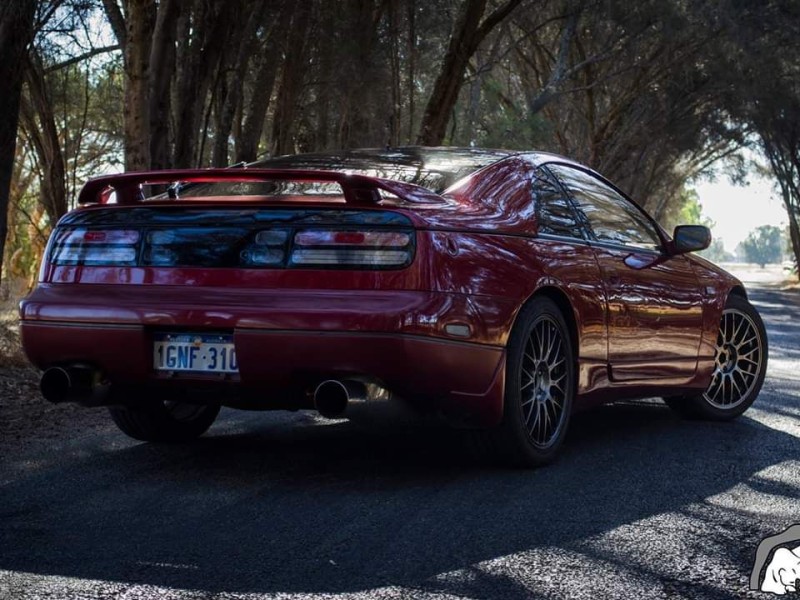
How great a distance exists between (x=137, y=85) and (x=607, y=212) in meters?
4.94

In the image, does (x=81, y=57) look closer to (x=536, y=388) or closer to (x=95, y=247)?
(x=95, y=247)

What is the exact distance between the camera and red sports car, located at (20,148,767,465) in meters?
4.59

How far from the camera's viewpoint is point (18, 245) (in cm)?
3422

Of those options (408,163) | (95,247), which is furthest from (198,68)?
(95,247)

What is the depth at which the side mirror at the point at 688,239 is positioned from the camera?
6.66 metres

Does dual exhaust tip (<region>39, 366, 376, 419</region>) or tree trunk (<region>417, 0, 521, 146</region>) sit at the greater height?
tree trunk (<region>417, 0, 521, 146</region>)

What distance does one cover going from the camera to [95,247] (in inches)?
199

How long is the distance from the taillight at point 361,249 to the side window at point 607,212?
1565mm

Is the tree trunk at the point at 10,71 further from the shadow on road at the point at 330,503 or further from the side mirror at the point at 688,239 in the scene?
the side mirror at the point at 688,239

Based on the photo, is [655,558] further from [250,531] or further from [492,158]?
[492,158]

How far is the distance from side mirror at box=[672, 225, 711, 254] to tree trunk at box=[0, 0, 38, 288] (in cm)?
546

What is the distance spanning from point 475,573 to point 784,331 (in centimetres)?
1438

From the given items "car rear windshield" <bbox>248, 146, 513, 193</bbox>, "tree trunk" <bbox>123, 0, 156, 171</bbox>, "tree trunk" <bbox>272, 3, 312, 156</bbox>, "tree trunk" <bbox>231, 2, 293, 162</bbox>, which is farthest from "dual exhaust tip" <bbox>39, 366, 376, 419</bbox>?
"tree trunk" <bbox>272, 3, 312, 156</bbox>

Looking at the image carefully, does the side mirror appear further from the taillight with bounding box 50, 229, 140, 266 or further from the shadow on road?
the taillight with bounding box 50, 229, 140, 266
